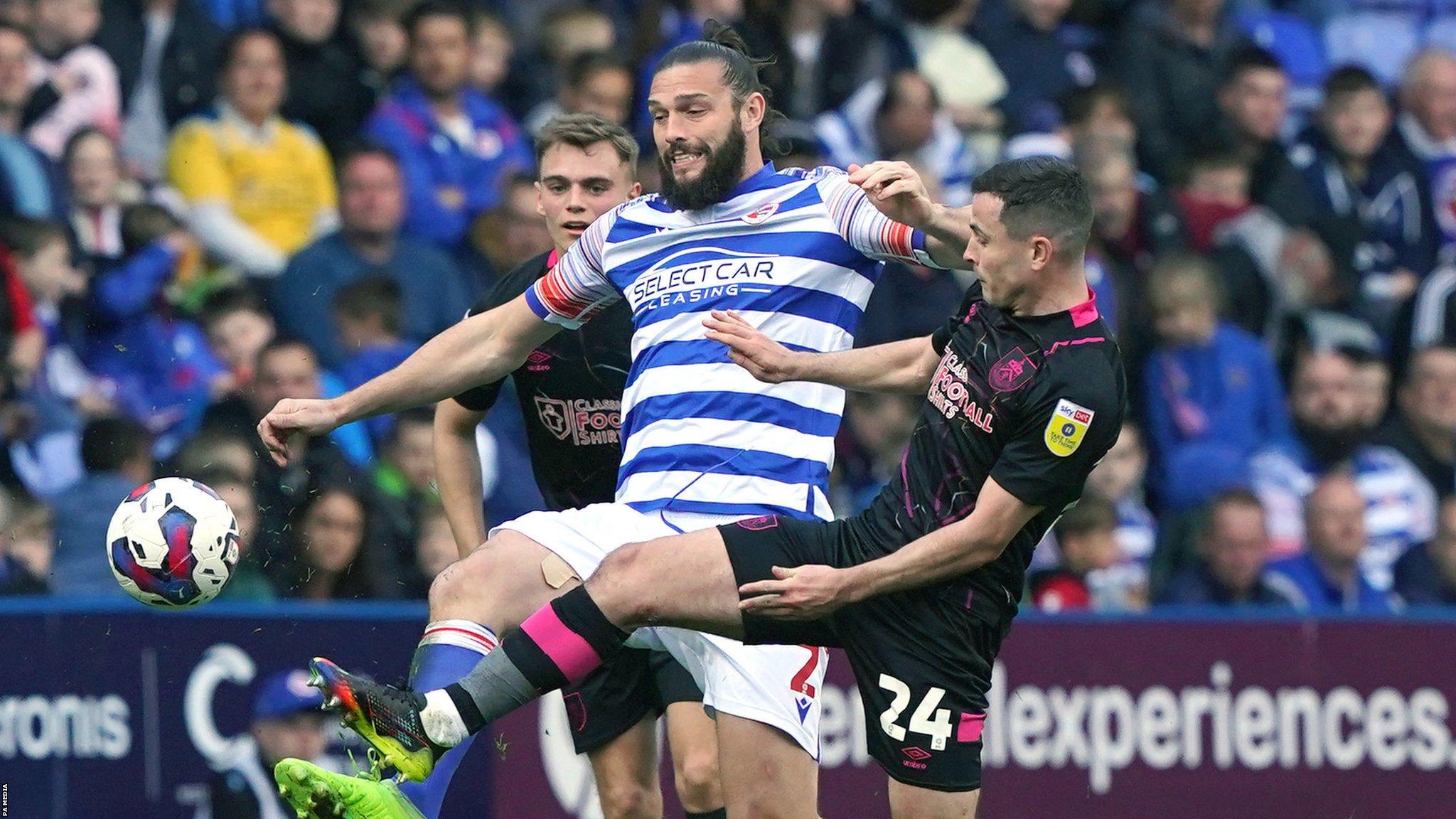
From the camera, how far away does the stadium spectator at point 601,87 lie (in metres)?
10.5

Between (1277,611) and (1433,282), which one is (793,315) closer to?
(1277,611)

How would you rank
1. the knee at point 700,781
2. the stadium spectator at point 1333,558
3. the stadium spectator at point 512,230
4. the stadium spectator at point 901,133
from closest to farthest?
the knee at point 700,781
the stadium spectator at point 512,230
the stadium spectator at point 1333,558
the stadium spectator at point 901,133

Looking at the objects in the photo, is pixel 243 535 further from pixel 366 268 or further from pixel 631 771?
pixel 631 771

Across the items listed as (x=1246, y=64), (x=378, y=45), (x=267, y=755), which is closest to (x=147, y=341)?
(x=378, y=45)

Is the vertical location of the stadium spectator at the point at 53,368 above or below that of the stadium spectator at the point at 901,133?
below

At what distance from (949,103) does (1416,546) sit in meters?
3.35

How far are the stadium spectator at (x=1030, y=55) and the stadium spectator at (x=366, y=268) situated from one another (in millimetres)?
3412

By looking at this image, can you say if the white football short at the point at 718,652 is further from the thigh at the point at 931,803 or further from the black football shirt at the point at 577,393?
the black football shirt at the point at 577,393

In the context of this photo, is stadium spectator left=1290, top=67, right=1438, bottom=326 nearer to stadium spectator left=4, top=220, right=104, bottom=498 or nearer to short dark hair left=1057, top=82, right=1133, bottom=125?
short dark hair left=1057, top=82, right=1133, bottom=125

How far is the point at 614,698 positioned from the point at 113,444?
3045mm

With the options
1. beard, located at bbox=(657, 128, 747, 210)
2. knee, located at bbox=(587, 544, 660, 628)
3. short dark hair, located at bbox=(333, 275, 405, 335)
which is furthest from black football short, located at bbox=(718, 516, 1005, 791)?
short dark hair, located at bbox=(333, 275, 405, 335)

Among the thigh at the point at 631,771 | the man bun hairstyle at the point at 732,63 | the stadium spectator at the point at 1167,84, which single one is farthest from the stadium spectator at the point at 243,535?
the stadium spectator at the point at 1167,84

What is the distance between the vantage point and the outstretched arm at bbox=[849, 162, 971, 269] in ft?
19.8

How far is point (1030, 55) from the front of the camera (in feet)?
39.5
